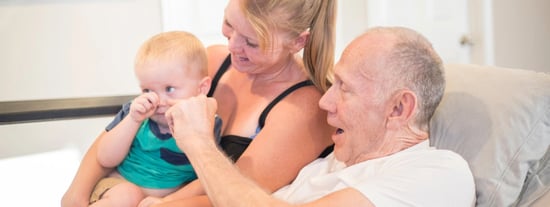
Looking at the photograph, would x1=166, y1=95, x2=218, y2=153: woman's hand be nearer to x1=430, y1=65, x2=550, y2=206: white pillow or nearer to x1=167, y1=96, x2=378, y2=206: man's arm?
x1=167, y1=96, x2=378, y2=206: man's arm

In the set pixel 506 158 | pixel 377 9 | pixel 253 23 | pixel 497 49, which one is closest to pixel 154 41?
pixel 253 23

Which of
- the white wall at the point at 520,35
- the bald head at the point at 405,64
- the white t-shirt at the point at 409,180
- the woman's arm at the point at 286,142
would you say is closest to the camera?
the white t-shirt at the point at 409,180

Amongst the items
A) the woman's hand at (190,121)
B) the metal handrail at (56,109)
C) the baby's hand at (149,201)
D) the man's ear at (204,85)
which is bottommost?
the baby's hand at (149,201)

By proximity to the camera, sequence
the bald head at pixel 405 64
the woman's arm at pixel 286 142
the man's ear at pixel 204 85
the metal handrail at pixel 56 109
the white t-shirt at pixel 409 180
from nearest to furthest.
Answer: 1. the white t-shirt at pixel 409 180
2. the bald head at pixel 405 64
3. the woman's arm at pixel 286 142
4. the man's ear at pixel 204 85
5. the metal handrail at pixel 56 109

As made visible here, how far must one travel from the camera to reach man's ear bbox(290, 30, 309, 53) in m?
1.40

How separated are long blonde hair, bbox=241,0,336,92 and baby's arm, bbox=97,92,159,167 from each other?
275mm

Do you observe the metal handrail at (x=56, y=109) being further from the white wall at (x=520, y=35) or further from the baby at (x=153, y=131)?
the white wall at (x=520, y=35)

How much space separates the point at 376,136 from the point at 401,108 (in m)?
0.08

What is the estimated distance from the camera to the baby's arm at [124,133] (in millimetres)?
1354

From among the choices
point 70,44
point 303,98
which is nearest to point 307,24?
point 303,98

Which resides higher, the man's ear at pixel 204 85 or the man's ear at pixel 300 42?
the man's ear at pixel 300 42

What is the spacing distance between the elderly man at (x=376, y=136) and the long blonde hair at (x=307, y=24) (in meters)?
0.15

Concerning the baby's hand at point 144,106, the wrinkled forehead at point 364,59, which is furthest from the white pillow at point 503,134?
the baby's hand at point 144,106

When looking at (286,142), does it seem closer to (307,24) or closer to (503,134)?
(307,24)
